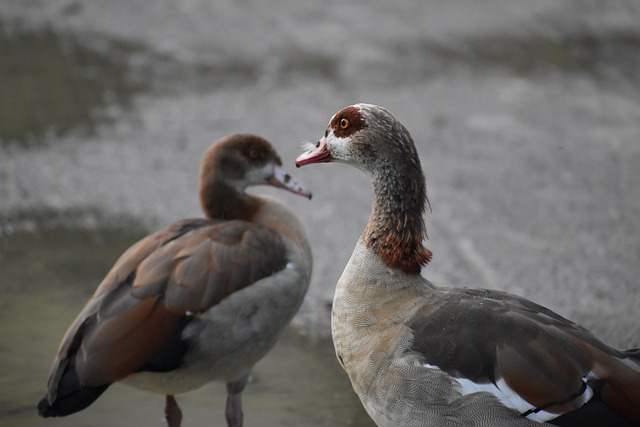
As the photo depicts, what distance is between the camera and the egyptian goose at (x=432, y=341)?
391 centimetres

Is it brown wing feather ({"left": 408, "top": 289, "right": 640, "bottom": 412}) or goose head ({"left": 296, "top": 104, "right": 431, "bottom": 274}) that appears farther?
goose head ({"left": 296, "top": 104, "right": 431, "bottom": 274})

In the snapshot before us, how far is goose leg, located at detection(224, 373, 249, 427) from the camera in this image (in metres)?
5.16

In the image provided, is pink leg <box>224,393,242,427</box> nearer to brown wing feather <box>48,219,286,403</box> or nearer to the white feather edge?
brown wing feather <box>48,219,286,403</box>

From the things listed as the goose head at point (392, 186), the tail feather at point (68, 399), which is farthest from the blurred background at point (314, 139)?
the goose head at point (392, 186)

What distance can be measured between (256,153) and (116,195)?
220cm

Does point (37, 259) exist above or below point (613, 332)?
below

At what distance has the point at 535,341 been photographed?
→ 3.99m

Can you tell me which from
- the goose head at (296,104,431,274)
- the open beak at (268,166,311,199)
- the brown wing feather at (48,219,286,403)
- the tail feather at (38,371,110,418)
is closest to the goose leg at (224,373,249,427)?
the brown wing feather at (48,219,286,403)

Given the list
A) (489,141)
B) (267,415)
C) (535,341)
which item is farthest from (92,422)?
(489,141)

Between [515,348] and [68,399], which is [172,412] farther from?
[515,348]

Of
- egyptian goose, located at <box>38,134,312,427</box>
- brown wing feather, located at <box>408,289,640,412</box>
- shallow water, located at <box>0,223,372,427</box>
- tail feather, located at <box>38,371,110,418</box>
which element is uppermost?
brown wing feather, located at <box>408,289,640,412</box>

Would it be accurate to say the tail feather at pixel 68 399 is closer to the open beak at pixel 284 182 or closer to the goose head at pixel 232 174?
the goose head at pixel 232 174

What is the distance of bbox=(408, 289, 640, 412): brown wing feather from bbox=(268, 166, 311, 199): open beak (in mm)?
2017

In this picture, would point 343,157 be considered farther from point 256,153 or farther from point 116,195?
point 116,195
